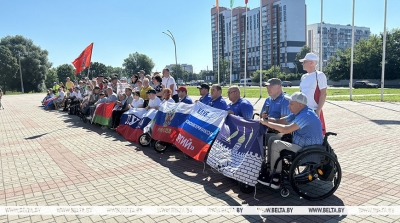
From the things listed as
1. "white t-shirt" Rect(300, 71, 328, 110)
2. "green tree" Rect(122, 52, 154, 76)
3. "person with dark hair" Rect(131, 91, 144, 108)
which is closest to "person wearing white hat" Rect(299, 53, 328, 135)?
"white t-shirt" Rect(300, 71, 328, 110)

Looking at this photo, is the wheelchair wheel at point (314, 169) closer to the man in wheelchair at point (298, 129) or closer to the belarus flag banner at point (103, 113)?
the man in wheelchair at point (298, 129)

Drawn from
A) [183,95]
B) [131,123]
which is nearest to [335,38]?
[131,123]

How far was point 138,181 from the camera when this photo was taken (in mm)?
5133

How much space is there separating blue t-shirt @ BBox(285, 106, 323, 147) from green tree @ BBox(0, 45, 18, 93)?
71.8 meters

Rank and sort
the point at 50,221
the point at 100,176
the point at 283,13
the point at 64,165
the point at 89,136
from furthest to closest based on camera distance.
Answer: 1. the point at 283,13
2. the point at 89,136
3. the point at 64,165
4. the point at 100,176
5. the point at 50,221

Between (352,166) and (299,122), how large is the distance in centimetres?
237

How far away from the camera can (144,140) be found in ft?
25.6

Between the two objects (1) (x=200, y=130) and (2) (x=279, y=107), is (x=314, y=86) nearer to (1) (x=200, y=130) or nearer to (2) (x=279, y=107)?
(2) (x=279, y=107)

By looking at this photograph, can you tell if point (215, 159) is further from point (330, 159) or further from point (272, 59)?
point (272, 59)

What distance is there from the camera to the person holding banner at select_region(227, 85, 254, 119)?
5484 millimetres

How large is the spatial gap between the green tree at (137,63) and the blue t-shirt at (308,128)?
120 metres

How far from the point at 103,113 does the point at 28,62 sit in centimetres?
6422

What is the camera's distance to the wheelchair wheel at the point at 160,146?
23.1ft

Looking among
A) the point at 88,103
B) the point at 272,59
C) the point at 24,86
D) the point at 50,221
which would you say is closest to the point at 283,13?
the point at 272,59
